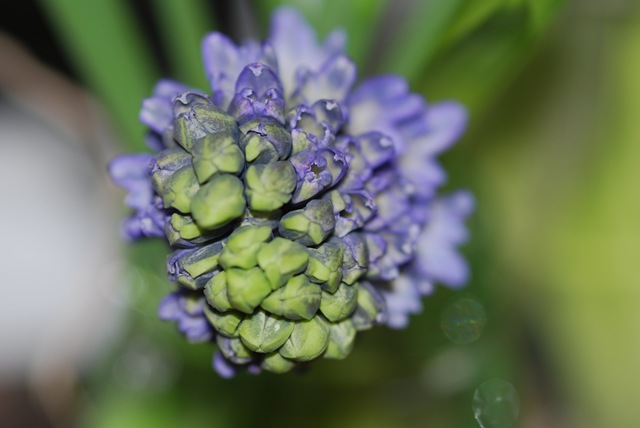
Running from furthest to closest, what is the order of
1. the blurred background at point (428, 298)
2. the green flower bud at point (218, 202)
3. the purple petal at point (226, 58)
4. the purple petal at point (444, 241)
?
the blurred background at point (428, 298)
the purple petal at point (444, 241)
the purple petal at point (226, 58)
the green flower bud at point (218, 202)

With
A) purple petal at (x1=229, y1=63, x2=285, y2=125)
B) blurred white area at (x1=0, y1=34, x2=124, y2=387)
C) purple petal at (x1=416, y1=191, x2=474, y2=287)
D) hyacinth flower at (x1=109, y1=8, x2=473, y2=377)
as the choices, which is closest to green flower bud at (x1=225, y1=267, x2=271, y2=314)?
hyacinth flower at (x1=109, y1=8, x2=473, y2=377)

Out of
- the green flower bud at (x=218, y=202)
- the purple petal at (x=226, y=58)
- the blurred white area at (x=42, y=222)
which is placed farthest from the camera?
the blurred white area at (x=42, y=222)

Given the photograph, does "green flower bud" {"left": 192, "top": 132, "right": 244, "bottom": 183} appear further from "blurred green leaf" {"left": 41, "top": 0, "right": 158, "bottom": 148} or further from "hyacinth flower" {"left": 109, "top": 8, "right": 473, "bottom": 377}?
"blurred green leaf" {"left": 41, "top": 0, "right": 158, "bottom": 148}

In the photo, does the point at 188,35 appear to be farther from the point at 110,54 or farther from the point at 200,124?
the point at 200,124

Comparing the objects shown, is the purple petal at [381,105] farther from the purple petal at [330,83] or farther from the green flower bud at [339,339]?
the green flower bud at [339,339]

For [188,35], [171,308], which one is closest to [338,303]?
[171,308]

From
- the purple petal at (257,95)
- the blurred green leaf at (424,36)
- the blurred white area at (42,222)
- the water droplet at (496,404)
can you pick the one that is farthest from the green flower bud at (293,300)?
the blurred white area at (42,222)
